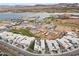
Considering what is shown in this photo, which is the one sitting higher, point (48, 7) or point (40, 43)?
point (48, 7)

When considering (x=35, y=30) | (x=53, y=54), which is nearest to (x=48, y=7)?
(x=35, y=30)

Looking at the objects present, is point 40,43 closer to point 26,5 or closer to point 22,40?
point 22,40

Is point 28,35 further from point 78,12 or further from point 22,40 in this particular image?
point 78,12

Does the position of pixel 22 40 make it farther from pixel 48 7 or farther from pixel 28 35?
pixel 48 7

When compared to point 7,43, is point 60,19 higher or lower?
higher

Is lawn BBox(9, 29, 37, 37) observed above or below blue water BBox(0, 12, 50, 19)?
below

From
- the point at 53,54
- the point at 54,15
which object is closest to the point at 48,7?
the point at 54,15

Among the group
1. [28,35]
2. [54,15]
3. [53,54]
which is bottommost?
[53,54]

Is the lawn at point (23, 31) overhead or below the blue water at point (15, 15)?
below
